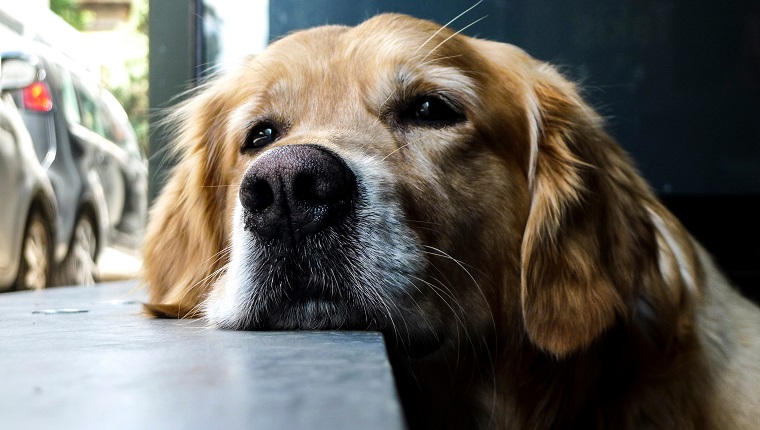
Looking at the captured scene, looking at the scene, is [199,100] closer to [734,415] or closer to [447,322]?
[447,322]

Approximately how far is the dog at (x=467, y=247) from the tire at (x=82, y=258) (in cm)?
343

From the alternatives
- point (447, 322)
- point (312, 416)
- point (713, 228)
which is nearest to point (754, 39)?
point (713, 228)

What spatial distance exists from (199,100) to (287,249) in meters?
1.29

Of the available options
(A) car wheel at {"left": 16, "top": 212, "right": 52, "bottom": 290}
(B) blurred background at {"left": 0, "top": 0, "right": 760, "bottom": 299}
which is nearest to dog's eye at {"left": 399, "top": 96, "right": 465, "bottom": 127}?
(B) blurred background at {"left": 0, "top": 0, "right": 760, "bottom": 299}

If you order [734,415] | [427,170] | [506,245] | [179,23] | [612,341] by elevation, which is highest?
[179,23]

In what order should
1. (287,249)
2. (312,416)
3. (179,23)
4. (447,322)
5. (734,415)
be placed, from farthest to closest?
(179,23), (734,415), (447,322), (287,249), (312,416)

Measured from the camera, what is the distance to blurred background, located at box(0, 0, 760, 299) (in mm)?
4004

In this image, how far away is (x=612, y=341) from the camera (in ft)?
6.64

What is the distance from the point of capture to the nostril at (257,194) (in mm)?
1604

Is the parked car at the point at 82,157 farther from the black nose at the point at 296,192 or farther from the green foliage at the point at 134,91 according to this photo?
the black nose at the point at 296,192

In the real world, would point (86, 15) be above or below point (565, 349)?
above

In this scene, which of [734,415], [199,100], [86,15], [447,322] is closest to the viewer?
[447,322]

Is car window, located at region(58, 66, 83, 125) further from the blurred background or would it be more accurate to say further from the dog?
the dog

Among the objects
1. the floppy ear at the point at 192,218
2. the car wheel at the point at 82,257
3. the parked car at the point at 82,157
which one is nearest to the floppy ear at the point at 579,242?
the floppy ear at the point at 192,218
